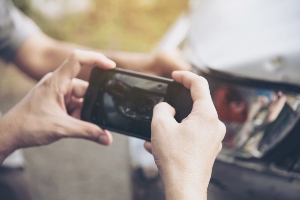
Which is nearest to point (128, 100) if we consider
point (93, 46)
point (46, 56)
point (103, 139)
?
point (103, 139)

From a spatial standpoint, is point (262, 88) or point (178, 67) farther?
point (178, 67)

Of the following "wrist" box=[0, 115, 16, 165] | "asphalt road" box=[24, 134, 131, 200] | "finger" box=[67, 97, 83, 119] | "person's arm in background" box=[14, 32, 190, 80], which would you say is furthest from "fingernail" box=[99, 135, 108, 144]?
"asphalt road" box=[24, 134, 131, 200]

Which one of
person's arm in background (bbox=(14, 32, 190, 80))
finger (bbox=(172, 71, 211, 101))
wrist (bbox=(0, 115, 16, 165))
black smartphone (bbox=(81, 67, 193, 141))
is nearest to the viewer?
finger (bbox=(172, 71, 211, 101))

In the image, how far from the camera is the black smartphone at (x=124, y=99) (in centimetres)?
137

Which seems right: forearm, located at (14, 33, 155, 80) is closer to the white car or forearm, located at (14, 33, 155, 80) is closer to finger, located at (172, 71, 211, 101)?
the white car

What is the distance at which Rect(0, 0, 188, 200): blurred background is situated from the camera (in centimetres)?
281

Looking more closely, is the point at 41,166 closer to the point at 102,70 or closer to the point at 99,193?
the point at 99,193

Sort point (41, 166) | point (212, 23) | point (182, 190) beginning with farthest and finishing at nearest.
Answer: point (41, 166) → point (212, 23) → point (182, 190)

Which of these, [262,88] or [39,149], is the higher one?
[262,88]

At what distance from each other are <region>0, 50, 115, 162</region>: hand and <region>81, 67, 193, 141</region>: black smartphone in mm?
39

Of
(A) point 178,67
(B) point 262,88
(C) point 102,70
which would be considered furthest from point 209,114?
(A) point 178,67

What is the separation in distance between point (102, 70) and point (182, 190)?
55 cm

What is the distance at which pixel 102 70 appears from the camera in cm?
141

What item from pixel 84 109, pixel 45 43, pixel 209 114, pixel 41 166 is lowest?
pixel 41 166
